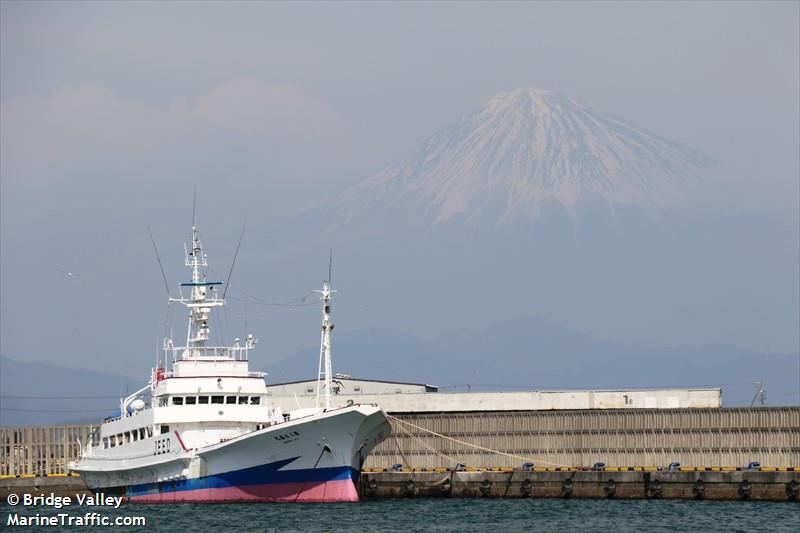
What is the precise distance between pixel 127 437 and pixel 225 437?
887cm

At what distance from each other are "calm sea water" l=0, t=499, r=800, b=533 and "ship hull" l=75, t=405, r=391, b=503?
89 cm

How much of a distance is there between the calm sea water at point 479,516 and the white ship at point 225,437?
3.37ft

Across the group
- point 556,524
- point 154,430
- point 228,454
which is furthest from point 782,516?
point 154,430

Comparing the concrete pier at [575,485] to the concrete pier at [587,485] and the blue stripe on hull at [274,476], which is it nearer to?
the concrete pier at [587,485]

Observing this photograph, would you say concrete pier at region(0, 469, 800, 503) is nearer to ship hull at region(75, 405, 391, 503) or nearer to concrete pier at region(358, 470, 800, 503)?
concrete pier at region(358, 470, 800, 503)

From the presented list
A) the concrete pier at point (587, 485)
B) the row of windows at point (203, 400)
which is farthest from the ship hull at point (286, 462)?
the concrete pier at point (587, 485)

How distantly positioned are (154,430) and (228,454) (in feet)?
19.4

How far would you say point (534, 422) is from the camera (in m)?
88.5

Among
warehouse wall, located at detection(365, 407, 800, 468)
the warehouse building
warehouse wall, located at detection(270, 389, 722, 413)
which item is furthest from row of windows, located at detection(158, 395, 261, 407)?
the warehouse building

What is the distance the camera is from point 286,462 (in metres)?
75.9

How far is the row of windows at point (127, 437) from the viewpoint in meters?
81.4

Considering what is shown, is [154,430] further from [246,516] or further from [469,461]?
[469,461]

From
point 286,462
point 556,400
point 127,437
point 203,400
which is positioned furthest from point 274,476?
point 556,400

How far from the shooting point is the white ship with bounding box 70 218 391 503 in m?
75.6
